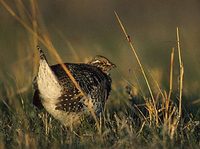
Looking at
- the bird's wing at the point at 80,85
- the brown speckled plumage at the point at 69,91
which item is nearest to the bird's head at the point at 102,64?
the bird's wing at the point at 80,85

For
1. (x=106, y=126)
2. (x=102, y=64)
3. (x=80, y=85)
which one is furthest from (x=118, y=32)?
(x=106, y=126)

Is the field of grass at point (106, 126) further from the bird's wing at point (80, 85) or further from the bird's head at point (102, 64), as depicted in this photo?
the bird's head at point (102, 64)

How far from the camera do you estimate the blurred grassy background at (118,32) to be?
11.4 meters

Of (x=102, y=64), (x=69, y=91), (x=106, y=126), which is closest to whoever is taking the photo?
(x=106, y=126)

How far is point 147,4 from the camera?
2003cm

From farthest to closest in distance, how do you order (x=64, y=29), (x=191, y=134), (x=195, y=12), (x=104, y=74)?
(x=195, y=12)
(x=64, y=29)
(x=104, y=74)
(x=191, y=134)

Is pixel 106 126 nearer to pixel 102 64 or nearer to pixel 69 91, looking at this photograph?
pixel 69 91

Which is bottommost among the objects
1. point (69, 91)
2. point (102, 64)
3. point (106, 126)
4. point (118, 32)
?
point (106, 126)

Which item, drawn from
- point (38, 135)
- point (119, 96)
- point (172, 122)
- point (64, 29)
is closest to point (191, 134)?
point (172, 122)

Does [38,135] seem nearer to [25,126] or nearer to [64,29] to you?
[25,126]

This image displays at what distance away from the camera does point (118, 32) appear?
16.4 m

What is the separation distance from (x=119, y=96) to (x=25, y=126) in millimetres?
1863

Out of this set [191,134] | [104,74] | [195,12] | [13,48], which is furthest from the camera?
[195,12]

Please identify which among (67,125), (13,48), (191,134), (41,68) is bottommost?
(191,134)
